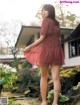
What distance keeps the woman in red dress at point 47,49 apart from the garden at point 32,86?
320cm

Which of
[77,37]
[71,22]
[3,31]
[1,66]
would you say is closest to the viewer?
[1,66]

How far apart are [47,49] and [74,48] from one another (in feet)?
69.5

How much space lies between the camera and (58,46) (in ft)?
14.7

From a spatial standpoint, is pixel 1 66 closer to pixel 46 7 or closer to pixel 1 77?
pixel 1 77

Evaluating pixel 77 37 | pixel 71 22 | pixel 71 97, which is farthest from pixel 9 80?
pixel 71 22

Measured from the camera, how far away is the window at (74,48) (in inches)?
978

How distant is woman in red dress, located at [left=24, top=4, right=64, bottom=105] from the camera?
4.43 m

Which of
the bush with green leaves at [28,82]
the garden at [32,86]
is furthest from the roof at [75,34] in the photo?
the bush with green leaves at [28,82]

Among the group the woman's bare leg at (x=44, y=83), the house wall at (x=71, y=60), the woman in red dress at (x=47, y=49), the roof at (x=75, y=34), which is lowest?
the house wall at (x=71, y=60)

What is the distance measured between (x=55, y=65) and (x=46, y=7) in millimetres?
768

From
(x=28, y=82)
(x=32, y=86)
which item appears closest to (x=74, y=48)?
(x=28, y=82)

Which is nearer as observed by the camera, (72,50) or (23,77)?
(23,77)

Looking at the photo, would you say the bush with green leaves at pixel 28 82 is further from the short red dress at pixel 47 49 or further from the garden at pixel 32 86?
the short red dress at pixel 47 49

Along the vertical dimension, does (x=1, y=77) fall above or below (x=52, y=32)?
below
